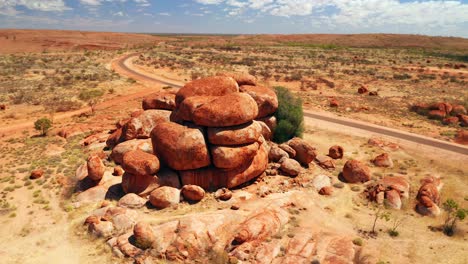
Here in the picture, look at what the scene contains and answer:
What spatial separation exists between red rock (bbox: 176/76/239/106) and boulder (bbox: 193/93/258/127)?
2147mm

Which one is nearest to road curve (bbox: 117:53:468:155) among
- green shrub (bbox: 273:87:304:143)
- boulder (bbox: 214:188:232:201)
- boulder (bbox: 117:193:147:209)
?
green shrub (bbox: 273:87:304:143)

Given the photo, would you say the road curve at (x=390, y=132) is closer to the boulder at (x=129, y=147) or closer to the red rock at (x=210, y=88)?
the red rock at (x=210, y=88)

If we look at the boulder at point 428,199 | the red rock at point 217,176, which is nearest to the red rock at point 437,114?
the boulder at point 428,199

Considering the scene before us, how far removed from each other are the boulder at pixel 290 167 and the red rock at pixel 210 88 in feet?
21.1

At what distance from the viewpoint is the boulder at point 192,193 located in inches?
805

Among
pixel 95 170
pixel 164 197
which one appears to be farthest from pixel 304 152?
pixel 95 170

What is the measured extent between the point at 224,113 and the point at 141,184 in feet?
22.7

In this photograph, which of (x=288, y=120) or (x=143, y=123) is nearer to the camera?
(x=143, y=123)

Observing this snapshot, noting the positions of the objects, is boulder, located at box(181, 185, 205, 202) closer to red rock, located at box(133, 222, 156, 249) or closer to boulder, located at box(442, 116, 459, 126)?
red rock, located at box(133, 222, 156, 249)

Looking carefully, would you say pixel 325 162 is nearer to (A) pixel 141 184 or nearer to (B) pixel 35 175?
(A) pixel 141 184

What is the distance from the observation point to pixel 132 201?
2009 centimetres

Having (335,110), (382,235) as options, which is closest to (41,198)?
(382,235)

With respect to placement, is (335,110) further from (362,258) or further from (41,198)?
(41,198)

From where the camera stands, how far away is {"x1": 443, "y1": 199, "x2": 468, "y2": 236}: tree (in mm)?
18734
